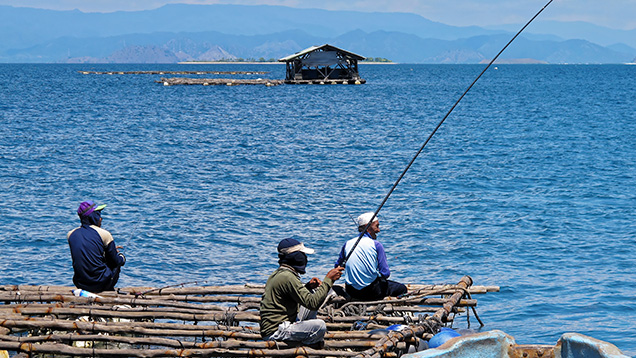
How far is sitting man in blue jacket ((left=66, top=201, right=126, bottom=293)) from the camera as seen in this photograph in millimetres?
10102

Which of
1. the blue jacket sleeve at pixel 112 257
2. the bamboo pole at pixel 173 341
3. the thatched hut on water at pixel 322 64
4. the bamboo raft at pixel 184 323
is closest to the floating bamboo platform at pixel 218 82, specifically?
the thatched hut on water at pixel 322 64

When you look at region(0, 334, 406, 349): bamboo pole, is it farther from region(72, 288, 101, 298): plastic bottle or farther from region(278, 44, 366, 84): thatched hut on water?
region(278, 44, 366, 84): thatched hut on water

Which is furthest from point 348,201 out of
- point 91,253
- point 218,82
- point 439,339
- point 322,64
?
point 218,82

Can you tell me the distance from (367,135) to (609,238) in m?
26.7

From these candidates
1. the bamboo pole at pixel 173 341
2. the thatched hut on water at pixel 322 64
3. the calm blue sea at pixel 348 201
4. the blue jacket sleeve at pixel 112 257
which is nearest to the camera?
the bamboo pole at pixel 173 341

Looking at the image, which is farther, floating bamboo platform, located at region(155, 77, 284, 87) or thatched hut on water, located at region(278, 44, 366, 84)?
floating bamboo platform, located at region(155, 77, 284, 87)

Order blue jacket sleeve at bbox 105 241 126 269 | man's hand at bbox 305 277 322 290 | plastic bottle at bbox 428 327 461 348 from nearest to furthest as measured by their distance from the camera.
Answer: man's hand at bbox 305 277 322 290 < plastic bottle at bbox 428 327 461 348 < blue jacket sleeve at bbox 105 241 126 269

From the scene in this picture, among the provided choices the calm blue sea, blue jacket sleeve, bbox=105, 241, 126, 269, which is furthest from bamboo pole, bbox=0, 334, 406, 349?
the calm blue sea

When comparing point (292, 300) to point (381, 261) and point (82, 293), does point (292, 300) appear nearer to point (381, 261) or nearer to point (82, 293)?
point (381, 261)

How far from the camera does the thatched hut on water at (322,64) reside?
87.1 m

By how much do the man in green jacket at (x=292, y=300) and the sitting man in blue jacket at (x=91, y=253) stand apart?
3520 mm

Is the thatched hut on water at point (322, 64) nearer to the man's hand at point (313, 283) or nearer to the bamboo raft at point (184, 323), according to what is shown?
the bamboo raft at point (184, 323)

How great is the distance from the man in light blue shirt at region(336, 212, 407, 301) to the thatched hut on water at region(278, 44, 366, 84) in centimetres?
7241

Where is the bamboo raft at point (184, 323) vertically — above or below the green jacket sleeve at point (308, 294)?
below
